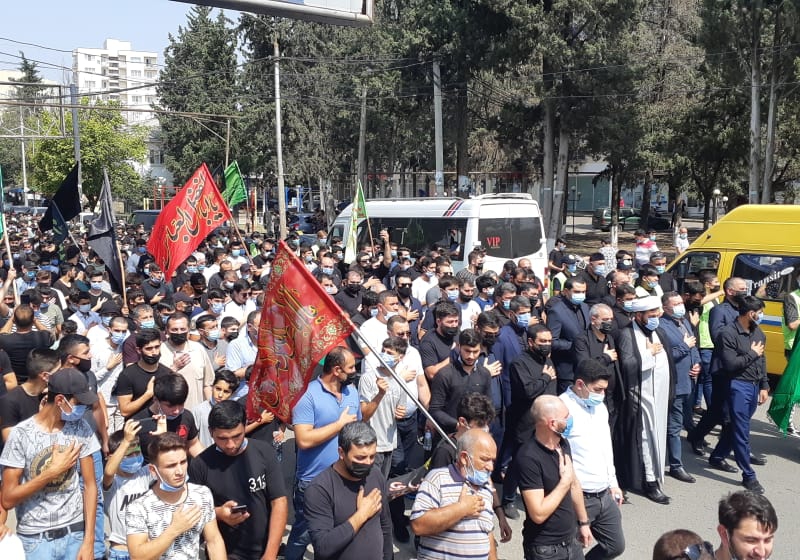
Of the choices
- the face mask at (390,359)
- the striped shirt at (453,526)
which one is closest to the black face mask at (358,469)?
the striped shirt at (453,526)

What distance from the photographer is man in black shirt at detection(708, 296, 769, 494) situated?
7031 mm

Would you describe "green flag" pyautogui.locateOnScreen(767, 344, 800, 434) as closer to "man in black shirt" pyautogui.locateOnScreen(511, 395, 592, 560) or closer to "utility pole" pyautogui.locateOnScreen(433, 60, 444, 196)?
"man in black shirt" pyautogui.locateOnScreen(511, 395, 592, 560)

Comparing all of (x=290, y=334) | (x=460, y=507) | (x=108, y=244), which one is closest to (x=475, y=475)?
(x=460, y=507)

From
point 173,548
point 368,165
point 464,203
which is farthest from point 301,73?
point 173,548

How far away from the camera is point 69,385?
441 cm

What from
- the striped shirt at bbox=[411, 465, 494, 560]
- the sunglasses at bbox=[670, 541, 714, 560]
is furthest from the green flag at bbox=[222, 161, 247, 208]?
the sunglasses at bbox=[670, 541, 714, 560]

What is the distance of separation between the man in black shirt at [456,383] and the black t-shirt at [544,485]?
5.12 ft

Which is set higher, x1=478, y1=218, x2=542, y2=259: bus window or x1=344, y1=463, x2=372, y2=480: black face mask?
x1=478, y1=218, x2=542, y2=259: bus window

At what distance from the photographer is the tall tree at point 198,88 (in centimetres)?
4588

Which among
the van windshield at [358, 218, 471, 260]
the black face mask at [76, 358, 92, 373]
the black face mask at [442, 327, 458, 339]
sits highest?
the van windshield at [358, 218, 471, 260]

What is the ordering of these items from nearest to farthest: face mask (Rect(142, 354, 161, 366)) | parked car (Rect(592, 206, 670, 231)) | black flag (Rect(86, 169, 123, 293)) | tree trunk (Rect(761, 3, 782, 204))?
face mask (Rect(142, 354, 161, 366)) < black flag (Rect(86, 169, 123, 293)) < tree trunk (Rect(761, 3, 782, 204)) < parked car (Rect(592, 206, 670, 231))

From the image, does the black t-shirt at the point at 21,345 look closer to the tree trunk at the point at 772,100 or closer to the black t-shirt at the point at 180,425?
the black t-shirt at the point at 180,425

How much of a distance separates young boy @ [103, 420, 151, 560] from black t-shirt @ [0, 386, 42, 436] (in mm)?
730

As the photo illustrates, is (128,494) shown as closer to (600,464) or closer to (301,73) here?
(600,464)
